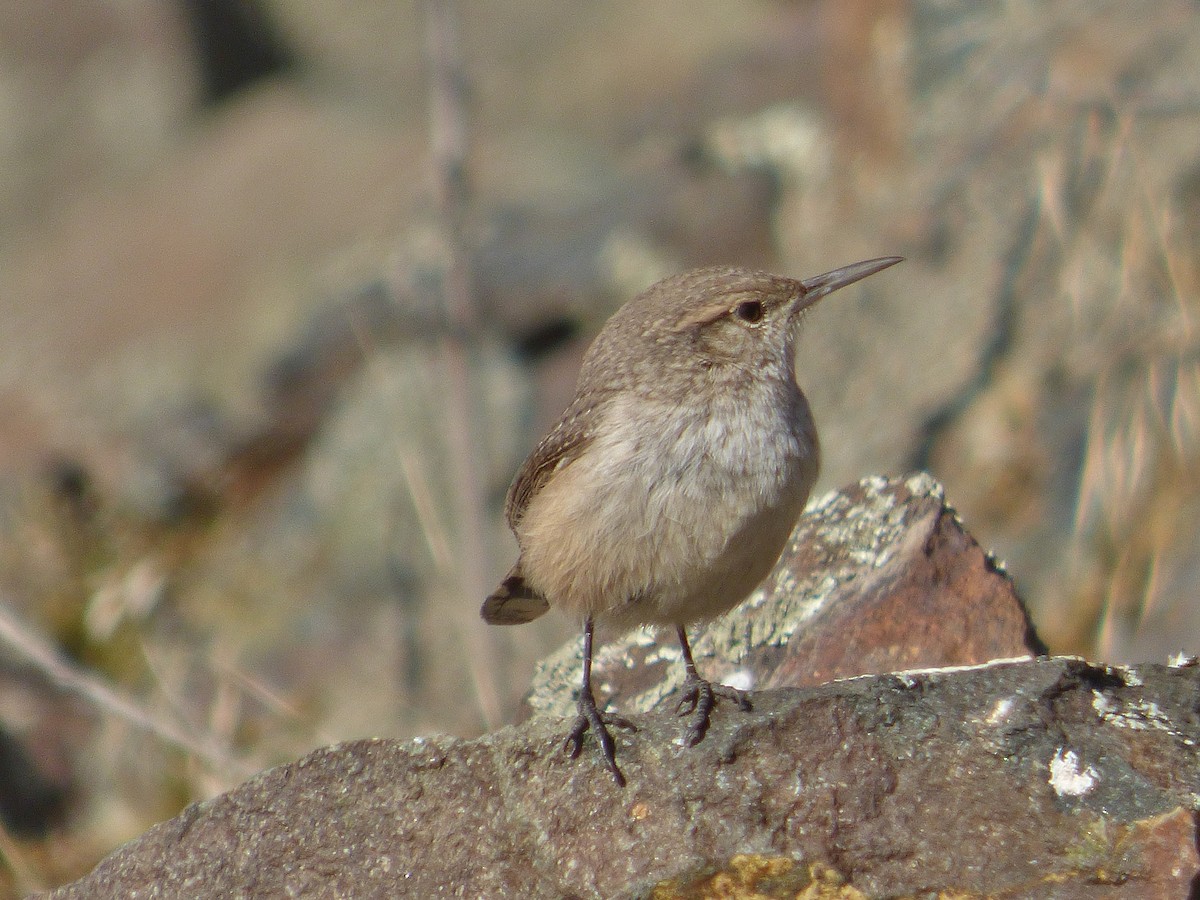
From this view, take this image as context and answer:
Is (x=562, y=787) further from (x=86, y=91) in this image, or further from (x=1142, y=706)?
(x=86, y=91)

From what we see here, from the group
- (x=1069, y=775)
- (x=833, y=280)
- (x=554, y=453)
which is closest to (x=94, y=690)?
(x=554, y=453)

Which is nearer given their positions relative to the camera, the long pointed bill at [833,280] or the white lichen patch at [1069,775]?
the white lichen patch at [1069,775]

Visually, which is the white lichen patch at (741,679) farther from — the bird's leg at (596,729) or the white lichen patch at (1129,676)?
the white lichen patch at (1129,676)

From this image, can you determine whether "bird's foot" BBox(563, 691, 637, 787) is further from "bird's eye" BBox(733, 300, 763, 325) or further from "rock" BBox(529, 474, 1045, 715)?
"bird's eye" BBox(733, 300, 763, 325)

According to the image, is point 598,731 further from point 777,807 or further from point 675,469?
point 675,469

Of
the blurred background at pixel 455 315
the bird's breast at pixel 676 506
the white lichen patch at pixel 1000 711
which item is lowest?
the blurred background at pixel 455 315

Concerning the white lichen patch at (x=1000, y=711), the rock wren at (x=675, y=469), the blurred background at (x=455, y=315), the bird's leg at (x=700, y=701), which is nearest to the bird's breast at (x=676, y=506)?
the rock wren at (x=675, y=469)
